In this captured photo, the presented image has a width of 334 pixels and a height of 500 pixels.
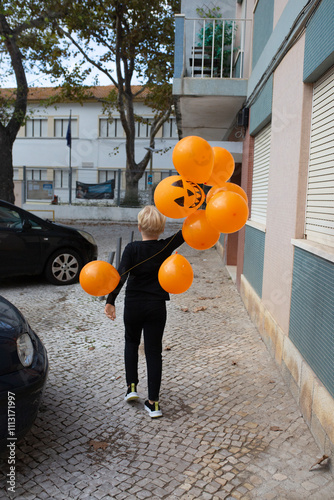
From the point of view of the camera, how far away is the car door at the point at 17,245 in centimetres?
745

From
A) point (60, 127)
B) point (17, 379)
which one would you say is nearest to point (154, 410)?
point (17, 379)

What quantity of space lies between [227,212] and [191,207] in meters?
0.39

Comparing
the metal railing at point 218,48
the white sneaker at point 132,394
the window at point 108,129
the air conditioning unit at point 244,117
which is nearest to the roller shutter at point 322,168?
the white sneaker at point 132,394

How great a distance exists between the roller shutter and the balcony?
4385 mm

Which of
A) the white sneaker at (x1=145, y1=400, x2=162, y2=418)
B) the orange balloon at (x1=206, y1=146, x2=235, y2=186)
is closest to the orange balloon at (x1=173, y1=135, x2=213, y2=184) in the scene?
the orange balloon at (x1=206, y1=146, x2=235, y2=186)

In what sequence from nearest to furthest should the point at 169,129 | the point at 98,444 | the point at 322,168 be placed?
the point at 98,444 → the point at 322,168 → the point at 169,129

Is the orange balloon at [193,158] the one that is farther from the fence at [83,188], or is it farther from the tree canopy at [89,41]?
the fence at [83,188]

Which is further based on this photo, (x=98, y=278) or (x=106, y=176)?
(x=106, y=176)

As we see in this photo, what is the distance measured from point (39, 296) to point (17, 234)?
111 centimetres

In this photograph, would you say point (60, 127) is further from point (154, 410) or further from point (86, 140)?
point (154, 410)

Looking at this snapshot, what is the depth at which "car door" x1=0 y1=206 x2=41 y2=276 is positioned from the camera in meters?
7.45

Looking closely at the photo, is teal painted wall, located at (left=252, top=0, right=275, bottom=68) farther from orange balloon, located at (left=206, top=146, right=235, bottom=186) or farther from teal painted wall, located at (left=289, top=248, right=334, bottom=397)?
teal painted wall, located at (left=289, top=248, right=334, bottom=397)

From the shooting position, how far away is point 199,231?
311 cm

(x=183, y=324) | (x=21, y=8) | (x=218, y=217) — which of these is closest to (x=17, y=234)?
(x=183, y=324)
